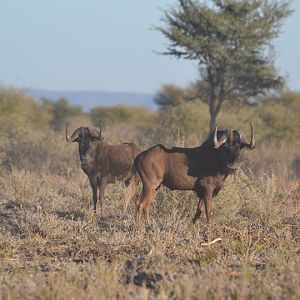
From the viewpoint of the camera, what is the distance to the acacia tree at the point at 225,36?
29.5m

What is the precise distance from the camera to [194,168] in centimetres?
1179

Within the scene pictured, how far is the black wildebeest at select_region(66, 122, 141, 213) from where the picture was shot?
14.6 meters

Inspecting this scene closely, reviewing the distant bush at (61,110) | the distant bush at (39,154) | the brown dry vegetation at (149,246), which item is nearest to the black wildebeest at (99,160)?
the brown dry vegetation at (149,246)

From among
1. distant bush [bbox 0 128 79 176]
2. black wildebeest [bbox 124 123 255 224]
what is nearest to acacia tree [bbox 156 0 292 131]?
distant bush [bbox 0 128 79 176]

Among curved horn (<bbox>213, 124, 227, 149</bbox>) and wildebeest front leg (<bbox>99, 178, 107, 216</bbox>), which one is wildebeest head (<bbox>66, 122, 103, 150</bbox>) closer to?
wildebeest front leg (<bbox>99, 178, 107, 216</bbox>)

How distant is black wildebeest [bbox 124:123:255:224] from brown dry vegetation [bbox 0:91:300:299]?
47 cm

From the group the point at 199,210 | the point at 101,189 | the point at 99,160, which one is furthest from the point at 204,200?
the point at 99,160

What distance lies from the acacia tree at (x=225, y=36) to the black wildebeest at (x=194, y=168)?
17.0m

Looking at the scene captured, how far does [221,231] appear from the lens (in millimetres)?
10711

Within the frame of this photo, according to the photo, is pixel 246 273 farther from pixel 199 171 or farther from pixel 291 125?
pixel 291 125

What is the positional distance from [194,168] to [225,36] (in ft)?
61.1

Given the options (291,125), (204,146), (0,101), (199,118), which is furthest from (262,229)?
(0,101)

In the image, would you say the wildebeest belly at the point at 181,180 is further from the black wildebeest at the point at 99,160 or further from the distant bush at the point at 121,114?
the distant bush at the point at 121,114

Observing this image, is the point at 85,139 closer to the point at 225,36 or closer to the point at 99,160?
the point at 99,160
